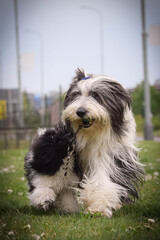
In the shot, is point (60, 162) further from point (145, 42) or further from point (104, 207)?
point (145, 42)

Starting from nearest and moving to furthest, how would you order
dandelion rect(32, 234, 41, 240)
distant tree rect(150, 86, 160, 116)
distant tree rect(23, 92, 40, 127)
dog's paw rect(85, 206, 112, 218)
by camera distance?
1. dandelion rect(32, 234, 41, 240)
2. dog's paw rect(85, 206, 112, 218)
3. distant tree rect(23, 92, 40, 127)
4. distant tree rect(150, 86, 160, 116)

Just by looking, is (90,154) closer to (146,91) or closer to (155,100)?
(146,91)

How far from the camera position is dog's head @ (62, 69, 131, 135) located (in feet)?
10.1

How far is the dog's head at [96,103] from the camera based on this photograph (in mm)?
3076

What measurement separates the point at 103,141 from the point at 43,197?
0.74 metres

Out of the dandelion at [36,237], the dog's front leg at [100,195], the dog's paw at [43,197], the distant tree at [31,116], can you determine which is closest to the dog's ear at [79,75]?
the dog's front leg at [100,195]

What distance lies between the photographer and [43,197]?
309cm

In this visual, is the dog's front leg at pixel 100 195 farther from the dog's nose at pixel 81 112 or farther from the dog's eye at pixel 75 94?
the dog's eye at pixel 75 94

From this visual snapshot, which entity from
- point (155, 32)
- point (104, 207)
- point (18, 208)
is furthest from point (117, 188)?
point (155, 32)

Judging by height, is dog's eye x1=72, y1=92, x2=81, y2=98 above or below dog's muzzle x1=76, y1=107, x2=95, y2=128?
above

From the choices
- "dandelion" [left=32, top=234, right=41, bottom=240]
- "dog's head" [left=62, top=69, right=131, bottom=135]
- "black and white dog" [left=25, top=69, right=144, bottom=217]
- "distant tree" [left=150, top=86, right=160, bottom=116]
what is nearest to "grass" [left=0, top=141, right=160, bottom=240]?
"dandelion" [left=32, top=234, right=41, bottom=240]

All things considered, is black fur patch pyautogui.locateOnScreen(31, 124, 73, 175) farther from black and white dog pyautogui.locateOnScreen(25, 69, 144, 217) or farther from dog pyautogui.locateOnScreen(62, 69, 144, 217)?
dog pyautogui.locateOnScreen(62, 69, 144, 217)

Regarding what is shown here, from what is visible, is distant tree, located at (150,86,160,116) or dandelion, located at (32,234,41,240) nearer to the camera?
dandelion, located at (32,234,41,240)

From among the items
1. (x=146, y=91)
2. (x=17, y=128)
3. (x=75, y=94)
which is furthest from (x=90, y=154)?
(x=146, y=91)
